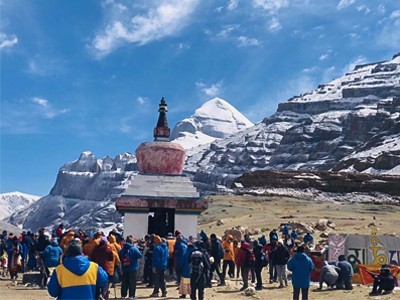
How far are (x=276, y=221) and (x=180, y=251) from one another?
31.0m

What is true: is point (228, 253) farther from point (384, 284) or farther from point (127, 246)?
point (127, 246)

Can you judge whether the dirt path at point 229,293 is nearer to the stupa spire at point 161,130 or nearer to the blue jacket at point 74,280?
the blue jacket at point 74,280

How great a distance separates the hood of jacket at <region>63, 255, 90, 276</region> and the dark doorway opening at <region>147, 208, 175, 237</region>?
1534 cm

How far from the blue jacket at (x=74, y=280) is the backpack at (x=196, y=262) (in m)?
6.20

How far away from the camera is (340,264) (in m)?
16.7

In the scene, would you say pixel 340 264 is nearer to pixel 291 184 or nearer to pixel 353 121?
pixel 291 184

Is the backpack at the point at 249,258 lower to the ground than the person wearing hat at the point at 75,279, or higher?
higher

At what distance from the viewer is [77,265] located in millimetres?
7895

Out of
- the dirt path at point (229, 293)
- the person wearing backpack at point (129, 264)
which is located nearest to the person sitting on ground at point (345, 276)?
the dirt path at point (229, 293)

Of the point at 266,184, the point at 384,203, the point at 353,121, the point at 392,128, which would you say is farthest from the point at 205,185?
the point at 384,203

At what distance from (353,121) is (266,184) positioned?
10033 centimetres

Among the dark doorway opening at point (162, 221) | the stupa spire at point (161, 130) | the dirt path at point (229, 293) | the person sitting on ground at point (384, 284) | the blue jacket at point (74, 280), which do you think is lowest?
the dirt path at point (229, 293)

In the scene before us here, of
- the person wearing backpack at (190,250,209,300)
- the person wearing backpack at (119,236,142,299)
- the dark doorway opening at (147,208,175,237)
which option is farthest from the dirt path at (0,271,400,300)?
the dark doorway opening at (147,208,175,237)

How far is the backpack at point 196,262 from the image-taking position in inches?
550
